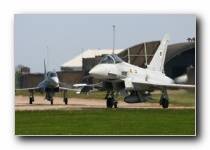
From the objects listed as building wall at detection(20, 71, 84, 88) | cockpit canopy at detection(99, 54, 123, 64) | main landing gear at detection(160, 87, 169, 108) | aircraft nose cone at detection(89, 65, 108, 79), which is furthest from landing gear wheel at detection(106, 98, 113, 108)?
building wall at detection(20, 71, 84, 88)

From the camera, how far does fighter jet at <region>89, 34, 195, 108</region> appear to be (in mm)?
32125

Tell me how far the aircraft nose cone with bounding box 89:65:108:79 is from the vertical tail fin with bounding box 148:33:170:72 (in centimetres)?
118

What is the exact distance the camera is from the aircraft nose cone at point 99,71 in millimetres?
31750

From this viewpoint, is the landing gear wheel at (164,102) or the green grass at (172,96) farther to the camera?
the landing gear wheel at (164,102)

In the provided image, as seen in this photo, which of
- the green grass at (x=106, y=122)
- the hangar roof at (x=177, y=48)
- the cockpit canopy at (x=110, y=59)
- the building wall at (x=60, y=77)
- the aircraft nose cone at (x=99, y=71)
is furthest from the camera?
the aircraft nose cone at (x=99, y=71)

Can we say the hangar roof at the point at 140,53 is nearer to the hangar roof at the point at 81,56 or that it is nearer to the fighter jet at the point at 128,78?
the fighter jet at the point at 128,78

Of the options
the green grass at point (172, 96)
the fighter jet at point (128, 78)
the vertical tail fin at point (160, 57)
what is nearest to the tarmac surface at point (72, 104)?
the green grass at point (172, 96)

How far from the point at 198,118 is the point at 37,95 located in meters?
4.91

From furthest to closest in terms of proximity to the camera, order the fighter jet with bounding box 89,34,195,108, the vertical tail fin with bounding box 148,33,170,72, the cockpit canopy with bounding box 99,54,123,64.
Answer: the fighter jet with bounding box 89,34,195,108
the cockpit canopy with bounding box 99,54,123,64
the vertical tail fin with bounding box 148,33,170,72

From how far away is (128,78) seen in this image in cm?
3328

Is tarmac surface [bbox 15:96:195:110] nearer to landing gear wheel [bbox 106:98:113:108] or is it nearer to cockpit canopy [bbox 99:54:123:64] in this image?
landing gear wheel [bbox 106:98:113:108]

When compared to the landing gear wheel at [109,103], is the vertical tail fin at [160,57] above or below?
above

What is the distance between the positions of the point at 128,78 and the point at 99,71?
1.20 metres

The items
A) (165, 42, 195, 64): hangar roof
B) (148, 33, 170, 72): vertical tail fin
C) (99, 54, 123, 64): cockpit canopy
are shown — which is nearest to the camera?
(165, 42, 195, 64): hangar roof
